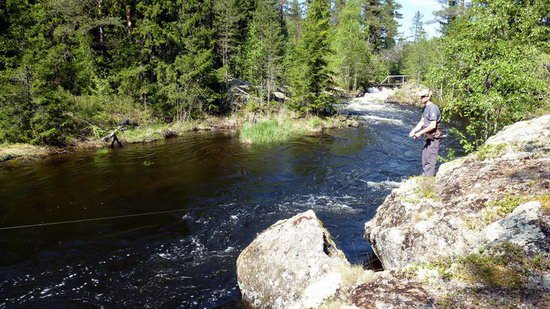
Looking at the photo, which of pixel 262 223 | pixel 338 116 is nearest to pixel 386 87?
pixel 338 116

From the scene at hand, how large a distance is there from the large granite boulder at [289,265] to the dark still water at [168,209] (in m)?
0.71

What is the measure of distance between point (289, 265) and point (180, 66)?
23.9 m

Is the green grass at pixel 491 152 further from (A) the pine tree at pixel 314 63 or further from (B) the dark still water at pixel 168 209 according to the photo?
(A) the pine tree at pixel 314 63

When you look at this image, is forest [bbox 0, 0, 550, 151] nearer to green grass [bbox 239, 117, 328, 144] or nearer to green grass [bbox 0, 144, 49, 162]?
green grass [bbox 0, 144, 49, 162]

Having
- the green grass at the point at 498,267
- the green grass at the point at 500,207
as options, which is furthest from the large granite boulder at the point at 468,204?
the green grass at the point at 498,267

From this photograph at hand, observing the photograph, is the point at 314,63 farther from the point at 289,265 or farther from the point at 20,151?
the point at 289,265

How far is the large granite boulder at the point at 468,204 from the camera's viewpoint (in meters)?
4.77

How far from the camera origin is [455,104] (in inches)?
434

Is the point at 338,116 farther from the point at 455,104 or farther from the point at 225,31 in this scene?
the point at 455,104

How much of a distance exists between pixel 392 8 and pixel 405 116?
51123mm

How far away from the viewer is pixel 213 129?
27516 millimetres

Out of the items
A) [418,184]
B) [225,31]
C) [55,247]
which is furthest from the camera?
[225,31]

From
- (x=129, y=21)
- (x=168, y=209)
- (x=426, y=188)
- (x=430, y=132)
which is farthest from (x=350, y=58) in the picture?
(x=426, y=188)

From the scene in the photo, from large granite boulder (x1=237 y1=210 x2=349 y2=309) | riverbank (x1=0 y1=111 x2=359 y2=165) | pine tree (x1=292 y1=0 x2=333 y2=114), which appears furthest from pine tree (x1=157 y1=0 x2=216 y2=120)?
large granite boulder (x1=237 y1=210 x2=349 y2=309)
